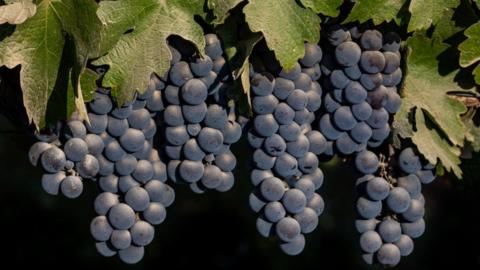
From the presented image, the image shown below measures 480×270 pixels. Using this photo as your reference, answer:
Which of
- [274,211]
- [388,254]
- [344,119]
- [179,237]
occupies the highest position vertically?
[344,119]

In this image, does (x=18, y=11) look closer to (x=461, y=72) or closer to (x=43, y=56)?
(x=43, y=56)

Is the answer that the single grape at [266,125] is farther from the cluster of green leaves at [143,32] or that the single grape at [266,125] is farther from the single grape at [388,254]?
the single grape at [388,254]

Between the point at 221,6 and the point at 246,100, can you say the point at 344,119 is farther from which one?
the point at 221,6

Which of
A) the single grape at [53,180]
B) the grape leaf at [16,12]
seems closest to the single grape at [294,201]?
the single grape at [53,180]

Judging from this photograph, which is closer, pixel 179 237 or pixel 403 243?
pixel 403 243

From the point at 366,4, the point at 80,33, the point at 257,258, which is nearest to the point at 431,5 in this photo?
the point at 366,4

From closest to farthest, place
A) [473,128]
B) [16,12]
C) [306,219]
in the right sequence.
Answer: [16,12] < [306,219] < [473,128]

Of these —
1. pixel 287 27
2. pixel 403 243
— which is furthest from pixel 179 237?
pixel 287 27

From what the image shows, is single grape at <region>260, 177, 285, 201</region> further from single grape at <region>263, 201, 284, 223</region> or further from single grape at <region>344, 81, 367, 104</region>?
single grape at <region>344, 81, 367, 104</region>
